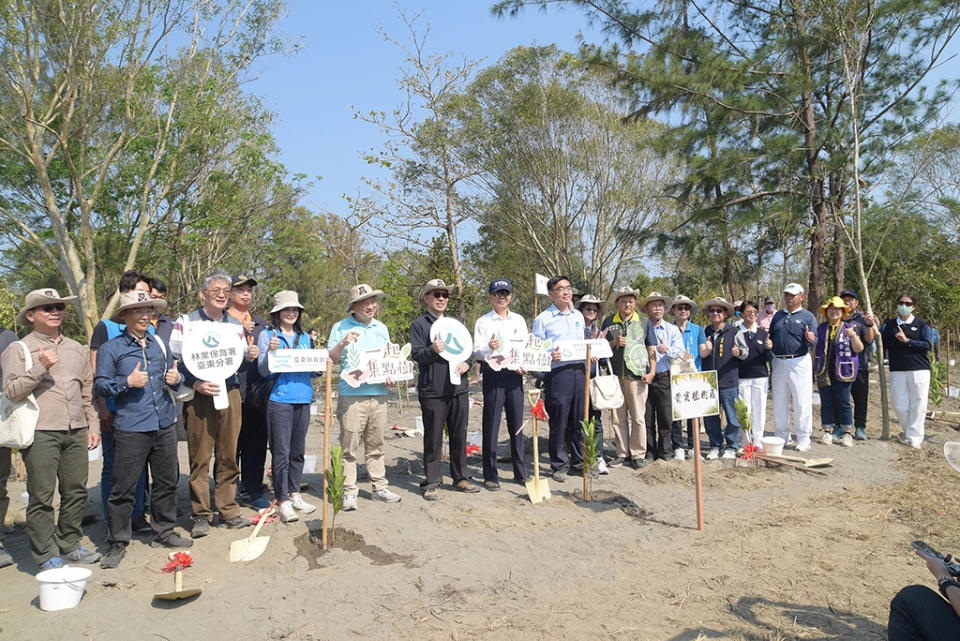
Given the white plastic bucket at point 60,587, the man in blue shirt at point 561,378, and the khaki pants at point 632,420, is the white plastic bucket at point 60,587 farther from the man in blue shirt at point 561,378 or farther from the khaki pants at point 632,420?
the khaki pants at point 632,420

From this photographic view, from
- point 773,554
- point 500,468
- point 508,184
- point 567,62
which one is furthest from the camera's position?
point 508,184

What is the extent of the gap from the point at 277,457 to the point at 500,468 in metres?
2.97

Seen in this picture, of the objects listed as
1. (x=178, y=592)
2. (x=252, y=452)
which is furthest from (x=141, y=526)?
(x=178, y=592)

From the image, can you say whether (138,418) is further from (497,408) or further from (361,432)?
(497,408)

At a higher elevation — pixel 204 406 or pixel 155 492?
pixel 204 406

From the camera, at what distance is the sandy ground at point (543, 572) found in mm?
3689

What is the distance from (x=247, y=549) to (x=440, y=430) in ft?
6.94

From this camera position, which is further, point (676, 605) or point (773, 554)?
point (773, 554)

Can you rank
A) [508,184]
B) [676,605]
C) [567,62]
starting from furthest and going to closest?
[508,184] → [567,62] → [676,605]

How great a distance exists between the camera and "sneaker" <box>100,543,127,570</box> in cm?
447

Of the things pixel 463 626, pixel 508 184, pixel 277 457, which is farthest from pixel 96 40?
pixel 463 626

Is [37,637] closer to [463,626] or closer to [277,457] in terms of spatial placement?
[277,457]

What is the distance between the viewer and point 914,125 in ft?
33.4

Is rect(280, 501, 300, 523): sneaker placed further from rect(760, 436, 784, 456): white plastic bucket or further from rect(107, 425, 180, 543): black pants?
rect(760, 436, 784, 456): white plastic bucket
